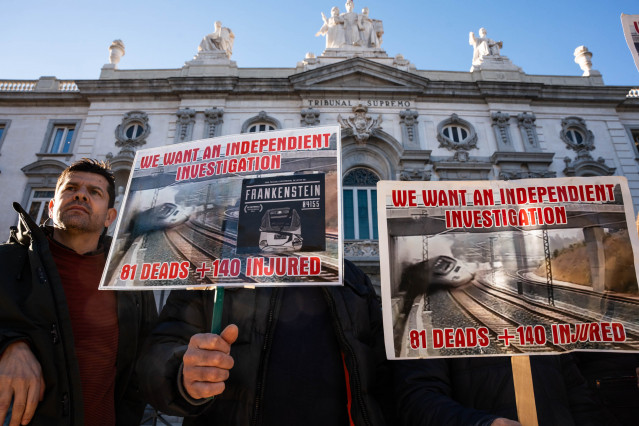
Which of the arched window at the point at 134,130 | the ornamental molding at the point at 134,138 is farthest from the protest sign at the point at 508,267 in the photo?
the arched window at the point at 134,130

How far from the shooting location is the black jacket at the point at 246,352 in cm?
191

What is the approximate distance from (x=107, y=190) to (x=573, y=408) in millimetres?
3668

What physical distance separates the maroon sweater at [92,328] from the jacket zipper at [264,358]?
1.23 metres

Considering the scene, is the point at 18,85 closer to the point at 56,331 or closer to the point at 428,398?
the point at 56,331

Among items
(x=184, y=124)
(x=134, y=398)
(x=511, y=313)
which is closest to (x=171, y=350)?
(x=134, y=398)

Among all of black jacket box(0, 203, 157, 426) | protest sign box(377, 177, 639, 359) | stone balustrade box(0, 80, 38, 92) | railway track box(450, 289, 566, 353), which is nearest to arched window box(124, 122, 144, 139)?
stone balustrade box(0, 80, 38, 92)

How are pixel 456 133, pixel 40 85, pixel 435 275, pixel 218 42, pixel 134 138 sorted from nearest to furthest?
pixel 435 275
pixel 134 138
pixel 456 133
pixel 40 85
pixel 218 42

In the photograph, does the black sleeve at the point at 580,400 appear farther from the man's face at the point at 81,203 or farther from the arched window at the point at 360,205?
the arched window at the point at 360,205

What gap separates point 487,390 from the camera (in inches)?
88.4

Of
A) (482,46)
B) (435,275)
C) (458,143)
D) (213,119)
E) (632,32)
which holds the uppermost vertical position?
(482,46)

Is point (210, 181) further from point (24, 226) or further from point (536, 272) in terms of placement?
point (536, 272)

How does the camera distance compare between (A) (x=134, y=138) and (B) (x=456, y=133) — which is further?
(B) (x=456, y=133)

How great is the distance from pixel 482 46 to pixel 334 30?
265 inches

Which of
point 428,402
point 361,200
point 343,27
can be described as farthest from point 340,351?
point 343,27
